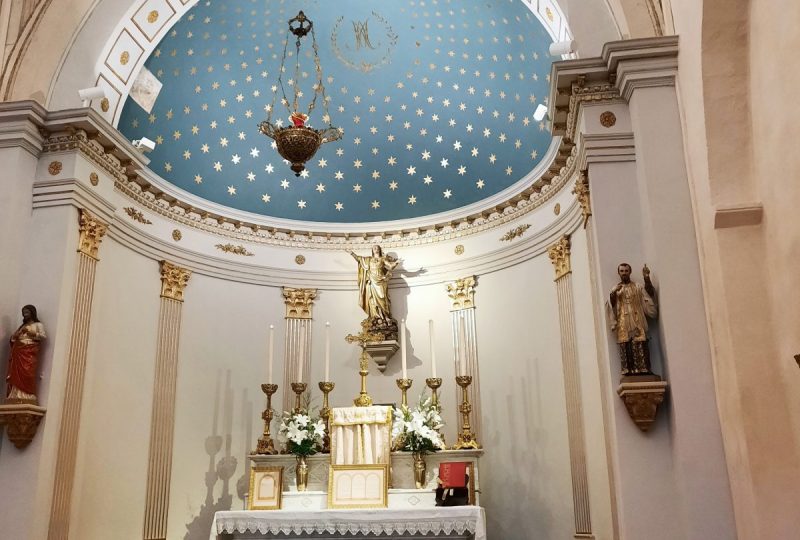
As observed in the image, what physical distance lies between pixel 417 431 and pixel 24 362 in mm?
3982

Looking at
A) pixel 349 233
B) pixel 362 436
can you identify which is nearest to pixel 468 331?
pixel 349 233

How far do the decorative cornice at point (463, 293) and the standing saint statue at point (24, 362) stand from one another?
5541 millimetres

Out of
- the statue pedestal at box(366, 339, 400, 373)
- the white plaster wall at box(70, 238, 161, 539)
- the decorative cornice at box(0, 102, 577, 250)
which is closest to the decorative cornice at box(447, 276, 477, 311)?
the decorative cornice at box(0, 102, 577, 250)

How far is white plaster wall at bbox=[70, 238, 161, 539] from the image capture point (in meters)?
8.05

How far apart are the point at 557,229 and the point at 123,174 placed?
17.6ft

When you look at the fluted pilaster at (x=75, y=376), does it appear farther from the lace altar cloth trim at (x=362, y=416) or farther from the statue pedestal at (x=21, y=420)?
the lace altar cloth trim at (x=362, y=416)

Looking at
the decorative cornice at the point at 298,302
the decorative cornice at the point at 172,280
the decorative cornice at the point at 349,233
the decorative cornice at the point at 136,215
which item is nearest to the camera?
the decorative cornice at the point at 136,215

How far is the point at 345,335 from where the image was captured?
1121 centimetres

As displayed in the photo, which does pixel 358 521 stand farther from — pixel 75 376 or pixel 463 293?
pixel 463 293

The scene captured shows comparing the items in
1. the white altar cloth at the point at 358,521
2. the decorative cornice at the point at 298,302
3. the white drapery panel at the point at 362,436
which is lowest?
the white altar cloth at the point at 358,521

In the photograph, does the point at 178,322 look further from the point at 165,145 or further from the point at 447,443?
the point at 447,443

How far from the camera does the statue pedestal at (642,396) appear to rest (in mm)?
6020

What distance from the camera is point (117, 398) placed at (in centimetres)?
875

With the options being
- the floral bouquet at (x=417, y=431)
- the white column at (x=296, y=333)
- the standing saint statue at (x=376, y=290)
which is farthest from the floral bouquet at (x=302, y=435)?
the standing saint statue at (x=376, y=290)
